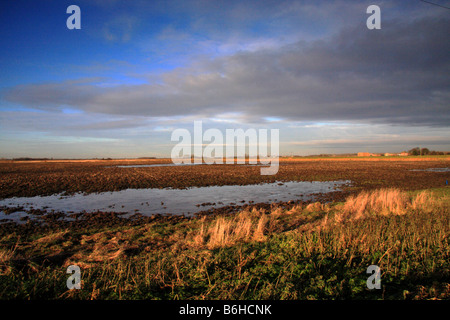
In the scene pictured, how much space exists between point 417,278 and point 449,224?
412cm

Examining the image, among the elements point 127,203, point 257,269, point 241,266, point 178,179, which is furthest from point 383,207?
point 178,179

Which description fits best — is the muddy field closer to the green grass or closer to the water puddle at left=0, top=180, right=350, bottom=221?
the water puddle at left=0, top=180, right=350, bottom=221

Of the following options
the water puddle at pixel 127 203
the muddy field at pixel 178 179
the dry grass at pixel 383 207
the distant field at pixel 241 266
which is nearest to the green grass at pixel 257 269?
the distant field at pixel 241 266

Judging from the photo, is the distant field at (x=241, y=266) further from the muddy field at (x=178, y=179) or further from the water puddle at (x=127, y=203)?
the muddy field at (x=178, y=179)

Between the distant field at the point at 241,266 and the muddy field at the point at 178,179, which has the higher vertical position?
the distant field at the point at 241,266

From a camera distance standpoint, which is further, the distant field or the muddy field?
the muddy field

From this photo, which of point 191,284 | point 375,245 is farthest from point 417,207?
point 191,284

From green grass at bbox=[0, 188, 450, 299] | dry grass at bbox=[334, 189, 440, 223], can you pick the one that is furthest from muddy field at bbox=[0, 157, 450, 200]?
green grass at bbox=[0, 188, 450, 299]

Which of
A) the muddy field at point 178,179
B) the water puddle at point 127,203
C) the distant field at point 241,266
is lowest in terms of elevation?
the water puddle at point 127,203

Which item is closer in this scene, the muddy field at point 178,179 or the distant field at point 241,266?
the distant field at point 241,266

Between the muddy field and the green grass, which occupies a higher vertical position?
the green grass

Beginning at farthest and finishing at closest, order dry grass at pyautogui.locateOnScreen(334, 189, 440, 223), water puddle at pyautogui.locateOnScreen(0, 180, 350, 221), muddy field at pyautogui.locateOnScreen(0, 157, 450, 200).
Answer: muddy field at pyautogui.locateOnScreen(0, 157, 450, 200), water puddle at pyautogui.locateOnScreen(0, 180, 350, 221), dry grass at pyautogui.locateOnScreen(334, 189, 440, 223)

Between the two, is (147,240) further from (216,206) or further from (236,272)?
(216,206)

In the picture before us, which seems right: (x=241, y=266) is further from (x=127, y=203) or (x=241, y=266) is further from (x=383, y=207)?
(x=127, y=203)
